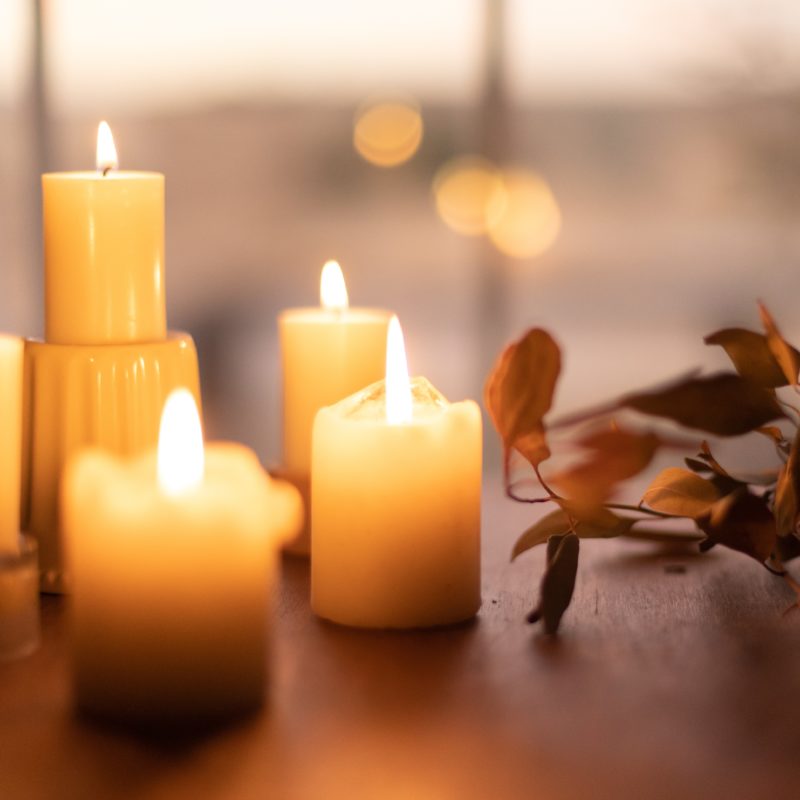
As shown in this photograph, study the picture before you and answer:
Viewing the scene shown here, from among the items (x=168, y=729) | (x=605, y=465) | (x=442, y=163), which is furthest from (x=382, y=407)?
(x=442, y=163)

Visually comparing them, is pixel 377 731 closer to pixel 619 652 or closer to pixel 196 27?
pixel 619 652

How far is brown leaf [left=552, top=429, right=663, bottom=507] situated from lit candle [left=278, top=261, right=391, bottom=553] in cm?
18

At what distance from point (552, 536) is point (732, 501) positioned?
0.10 meters

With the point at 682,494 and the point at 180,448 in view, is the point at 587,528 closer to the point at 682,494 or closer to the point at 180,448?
the point at 682,494

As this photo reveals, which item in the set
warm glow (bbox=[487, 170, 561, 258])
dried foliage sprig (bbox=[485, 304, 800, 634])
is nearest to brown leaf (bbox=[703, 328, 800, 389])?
dried foliage sprig (bbox=[485, 304, 800, 634])

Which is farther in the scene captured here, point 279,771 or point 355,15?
point 355,15

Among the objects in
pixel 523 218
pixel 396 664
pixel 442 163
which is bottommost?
pixel 396 664

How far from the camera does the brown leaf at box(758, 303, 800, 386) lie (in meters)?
0.64

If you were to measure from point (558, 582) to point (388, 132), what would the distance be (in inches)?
130

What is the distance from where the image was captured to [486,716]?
21.4 inches

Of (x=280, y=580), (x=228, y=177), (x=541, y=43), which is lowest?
(x=280, y=580)

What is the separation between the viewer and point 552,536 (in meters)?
0.66

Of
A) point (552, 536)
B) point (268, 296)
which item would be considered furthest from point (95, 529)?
point (268, 296)

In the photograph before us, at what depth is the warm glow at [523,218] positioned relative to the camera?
141 inches
